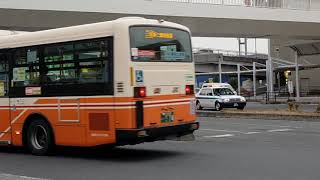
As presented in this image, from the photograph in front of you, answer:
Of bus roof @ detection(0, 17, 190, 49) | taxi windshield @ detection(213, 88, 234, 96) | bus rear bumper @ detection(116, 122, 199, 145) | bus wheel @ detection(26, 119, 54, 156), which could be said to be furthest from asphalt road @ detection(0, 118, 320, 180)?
taxi windshield @ detection(213, 88, 234, 96)

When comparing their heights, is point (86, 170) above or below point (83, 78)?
below

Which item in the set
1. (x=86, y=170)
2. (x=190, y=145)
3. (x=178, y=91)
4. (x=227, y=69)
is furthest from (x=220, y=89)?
(x=227, y=69)

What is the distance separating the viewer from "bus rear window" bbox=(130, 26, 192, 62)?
486 inches

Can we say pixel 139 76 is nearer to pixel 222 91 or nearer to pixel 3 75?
pixel 3 75

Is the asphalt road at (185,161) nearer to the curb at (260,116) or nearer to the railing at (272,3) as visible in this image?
the curb at (260,116)

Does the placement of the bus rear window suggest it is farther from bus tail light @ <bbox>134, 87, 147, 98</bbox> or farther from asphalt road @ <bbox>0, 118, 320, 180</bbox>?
asphalt road @ <bbox>0, 118, 320, 180</bbox>

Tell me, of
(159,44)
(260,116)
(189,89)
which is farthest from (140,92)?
(260,116)

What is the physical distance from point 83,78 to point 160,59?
69.9 inches

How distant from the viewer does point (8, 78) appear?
47.2ft

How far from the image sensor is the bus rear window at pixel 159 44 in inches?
486

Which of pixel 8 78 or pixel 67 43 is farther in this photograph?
pixel 8 78

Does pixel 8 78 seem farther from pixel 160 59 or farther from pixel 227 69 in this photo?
pixel 227 69

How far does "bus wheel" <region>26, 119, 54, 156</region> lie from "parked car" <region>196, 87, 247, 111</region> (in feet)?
→ 72.8

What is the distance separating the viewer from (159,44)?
12922 mm
